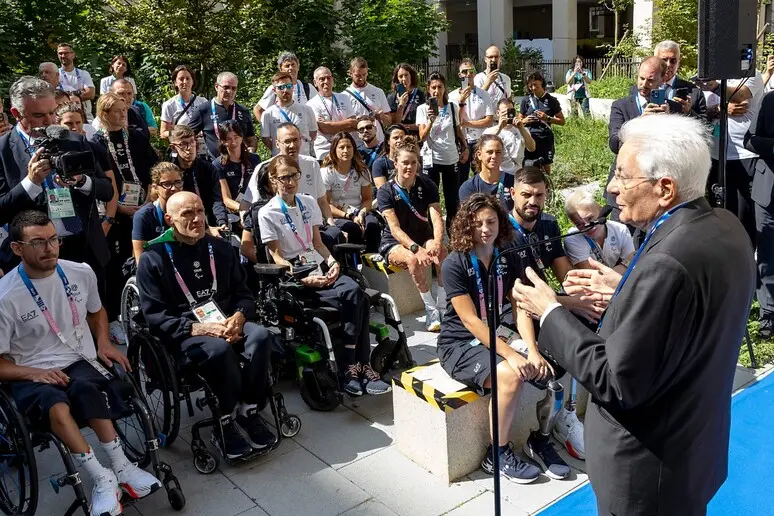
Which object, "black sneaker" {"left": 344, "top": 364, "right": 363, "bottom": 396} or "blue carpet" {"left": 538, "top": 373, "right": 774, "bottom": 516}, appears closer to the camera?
"blue carpet" {"left": 538, "top": 373, "right": 774, "bottom": 516}

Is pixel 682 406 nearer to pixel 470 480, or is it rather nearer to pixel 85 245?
pixel 470 480

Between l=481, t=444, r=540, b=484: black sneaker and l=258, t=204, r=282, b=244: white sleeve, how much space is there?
6.63ft

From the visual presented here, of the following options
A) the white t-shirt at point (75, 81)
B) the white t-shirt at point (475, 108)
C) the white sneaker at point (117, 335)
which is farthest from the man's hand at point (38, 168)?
the white t-shirt at point (75, 81)

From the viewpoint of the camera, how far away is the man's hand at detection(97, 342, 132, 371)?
3.82 m

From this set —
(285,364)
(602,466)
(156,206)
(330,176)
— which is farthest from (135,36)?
(602,466)

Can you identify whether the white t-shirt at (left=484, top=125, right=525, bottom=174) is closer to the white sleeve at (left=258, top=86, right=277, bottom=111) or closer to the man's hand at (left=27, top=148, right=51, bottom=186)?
the white sleeve at (left=258, top=86, right=277, bottom=111)

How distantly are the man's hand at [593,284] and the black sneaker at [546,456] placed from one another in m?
1.61

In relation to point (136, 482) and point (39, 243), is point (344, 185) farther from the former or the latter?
point (136, 482)

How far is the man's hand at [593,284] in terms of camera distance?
7.93 feet

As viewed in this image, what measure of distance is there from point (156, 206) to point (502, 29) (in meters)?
20.9

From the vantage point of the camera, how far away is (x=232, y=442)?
3932 millimetres

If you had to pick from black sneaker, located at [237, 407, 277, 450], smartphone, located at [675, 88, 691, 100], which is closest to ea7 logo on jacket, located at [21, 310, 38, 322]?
black sneaker, located at [237, 407, 277, 450]

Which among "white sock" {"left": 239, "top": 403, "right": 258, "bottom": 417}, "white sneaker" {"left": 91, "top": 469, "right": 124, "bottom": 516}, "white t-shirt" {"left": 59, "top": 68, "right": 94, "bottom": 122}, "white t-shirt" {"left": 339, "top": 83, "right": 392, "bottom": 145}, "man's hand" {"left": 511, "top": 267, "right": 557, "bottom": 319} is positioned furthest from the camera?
"white t-shirt" {"left": 59, "top": 68, "right": 94, "bottom": 122}

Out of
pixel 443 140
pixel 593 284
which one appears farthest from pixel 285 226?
pixel 593 284
